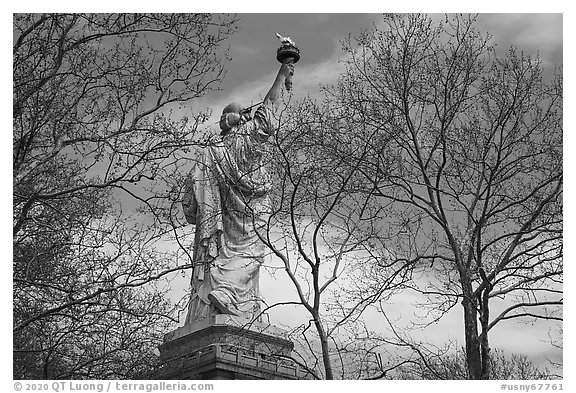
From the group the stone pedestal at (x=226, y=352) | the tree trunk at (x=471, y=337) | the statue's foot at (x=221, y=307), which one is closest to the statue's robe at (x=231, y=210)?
the statue's foot at (x=221, y=307)

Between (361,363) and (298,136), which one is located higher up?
(298,136)

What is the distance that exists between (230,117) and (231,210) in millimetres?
1556

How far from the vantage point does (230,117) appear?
1438 centimetres

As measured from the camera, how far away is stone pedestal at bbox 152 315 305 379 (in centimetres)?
1208

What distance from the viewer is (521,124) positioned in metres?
11.9

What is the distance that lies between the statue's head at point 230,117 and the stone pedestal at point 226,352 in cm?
321

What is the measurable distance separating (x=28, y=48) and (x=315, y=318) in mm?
4675

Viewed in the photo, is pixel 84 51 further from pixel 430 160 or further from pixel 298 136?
pixel 430 160

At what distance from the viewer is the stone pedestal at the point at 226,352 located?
1208 cm

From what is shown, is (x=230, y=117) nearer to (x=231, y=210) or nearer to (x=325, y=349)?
(x=231, y=210)

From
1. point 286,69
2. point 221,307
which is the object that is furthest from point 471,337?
point 286,69

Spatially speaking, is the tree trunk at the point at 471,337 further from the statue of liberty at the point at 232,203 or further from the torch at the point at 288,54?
the torch at the point at 288,54

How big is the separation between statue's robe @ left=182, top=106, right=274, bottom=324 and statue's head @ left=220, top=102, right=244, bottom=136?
4.5 inches

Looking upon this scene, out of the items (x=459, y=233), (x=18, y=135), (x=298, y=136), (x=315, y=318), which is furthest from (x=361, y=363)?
(x=18, y=135)
